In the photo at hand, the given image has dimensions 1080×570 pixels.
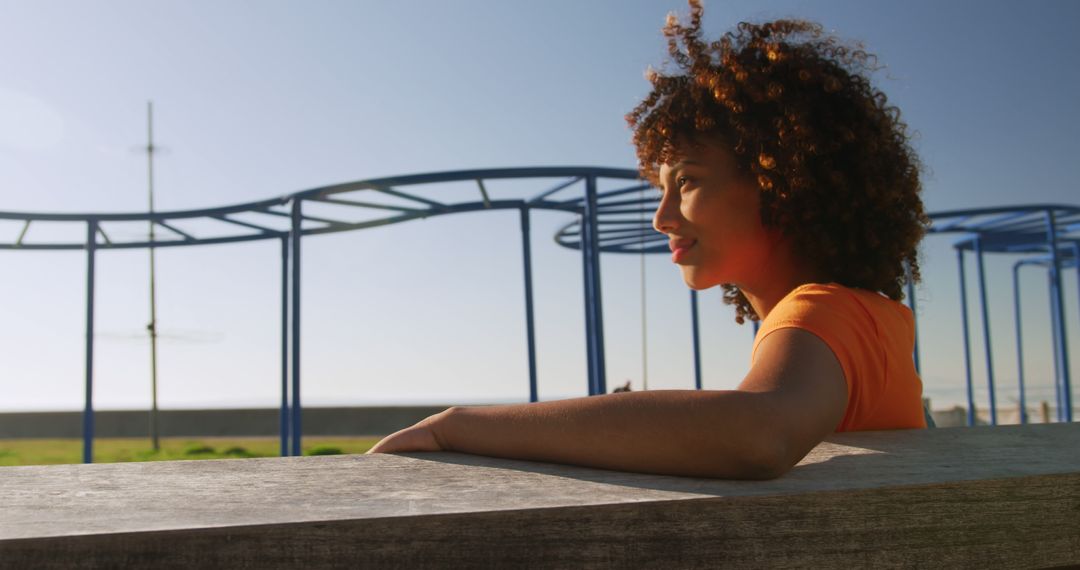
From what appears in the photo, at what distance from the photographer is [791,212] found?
6.39 feet

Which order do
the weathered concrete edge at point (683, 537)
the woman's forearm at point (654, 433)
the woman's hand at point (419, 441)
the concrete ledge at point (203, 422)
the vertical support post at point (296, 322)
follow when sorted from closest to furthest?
the weathered concrete edge at point (683, 537), the woman's forearm at point (654, 433), the woman's hand at point (419, 441), the vertical support post at point (296, 322), the concrete ledge at point (203, 422)

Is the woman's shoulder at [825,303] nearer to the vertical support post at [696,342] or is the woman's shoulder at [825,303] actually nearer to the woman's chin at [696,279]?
Answer: the woman's chin at [696,279]

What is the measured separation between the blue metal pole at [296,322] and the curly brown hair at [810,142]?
6519 millimetres

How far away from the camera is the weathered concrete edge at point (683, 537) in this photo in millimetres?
794

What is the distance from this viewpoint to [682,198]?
1.98 metres

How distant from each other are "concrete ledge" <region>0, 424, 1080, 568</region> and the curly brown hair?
0.84 meters

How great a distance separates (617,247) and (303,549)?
35.0 ft

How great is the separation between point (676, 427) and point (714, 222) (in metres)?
0.89

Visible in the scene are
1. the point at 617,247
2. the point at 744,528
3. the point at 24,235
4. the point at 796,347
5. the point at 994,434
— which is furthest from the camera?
the point at 617,247

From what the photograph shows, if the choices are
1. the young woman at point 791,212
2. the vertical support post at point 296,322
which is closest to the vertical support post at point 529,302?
the vertical support post at point 296,322

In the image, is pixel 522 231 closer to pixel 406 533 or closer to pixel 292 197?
pixel 292 197

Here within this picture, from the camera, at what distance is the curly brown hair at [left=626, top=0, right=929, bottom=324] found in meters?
1.96

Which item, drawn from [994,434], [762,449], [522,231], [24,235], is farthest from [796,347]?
[24,235]

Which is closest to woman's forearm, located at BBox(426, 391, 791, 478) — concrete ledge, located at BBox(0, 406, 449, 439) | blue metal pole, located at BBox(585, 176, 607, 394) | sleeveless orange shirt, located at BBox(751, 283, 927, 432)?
sleeveless orange shirt, located at BBox(751, 283, 927, 432)
